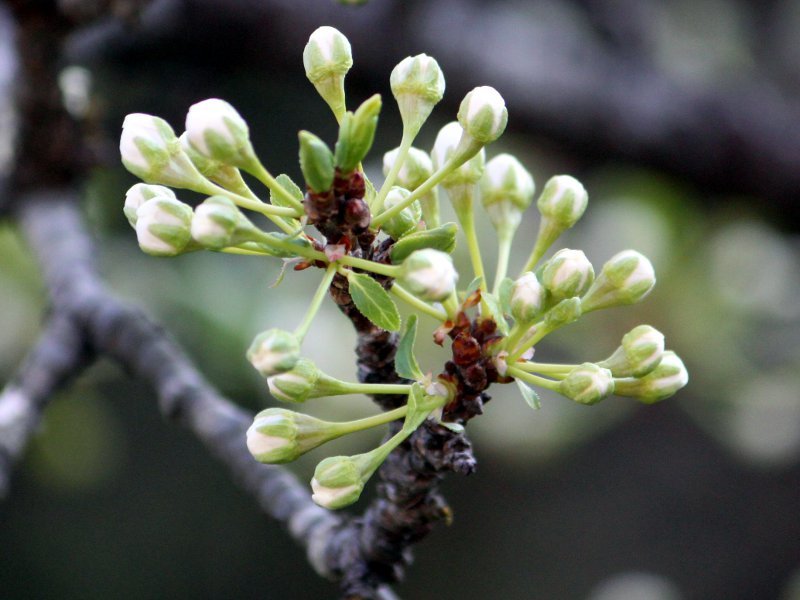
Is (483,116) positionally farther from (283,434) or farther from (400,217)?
(283,434)

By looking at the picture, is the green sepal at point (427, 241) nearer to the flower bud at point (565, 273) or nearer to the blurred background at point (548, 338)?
the flower bud at point (565, 273)

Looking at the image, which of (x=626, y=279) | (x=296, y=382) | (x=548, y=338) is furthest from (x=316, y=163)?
(x=548, y=338)

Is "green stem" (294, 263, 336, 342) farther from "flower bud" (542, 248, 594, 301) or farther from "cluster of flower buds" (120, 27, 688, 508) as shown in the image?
"flower bud" (542, 248, 594, 301)

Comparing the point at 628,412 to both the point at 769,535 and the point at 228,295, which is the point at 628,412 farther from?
the point at 228,295

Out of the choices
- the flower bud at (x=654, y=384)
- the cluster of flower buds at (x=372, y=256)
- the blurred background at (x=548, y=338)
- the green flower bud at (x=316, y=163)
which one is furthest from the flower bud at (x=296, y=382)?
the blurred background at (x=548, y=338)

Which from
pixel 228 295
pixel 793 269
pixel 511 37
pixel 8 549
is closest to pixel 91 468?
pixel 228 295

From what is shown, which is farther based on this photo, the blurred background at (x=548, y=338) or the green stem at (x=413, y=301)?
the blurred background at (x=548, y=338)
